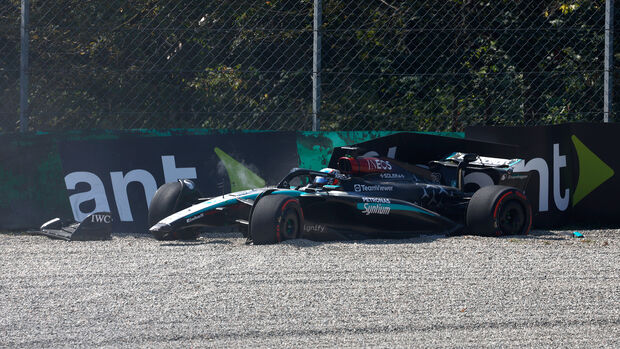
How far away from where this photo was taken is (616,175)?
8789 millimetres

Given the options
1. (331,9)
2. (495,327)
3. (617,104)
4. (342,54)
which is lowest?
(495,327)

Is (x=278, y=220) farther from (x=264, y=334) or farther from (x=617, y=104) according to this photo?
(x=617, y=104)

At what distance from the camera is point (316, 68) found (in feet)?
27.5

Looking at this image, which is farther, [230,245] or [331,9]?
[331,9]

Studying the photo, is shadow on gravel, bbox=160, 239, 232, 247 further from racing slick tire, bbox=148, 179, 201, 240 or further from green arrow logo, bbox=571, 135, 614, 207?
green arrow logo, bbox=571, 135, 614, 207

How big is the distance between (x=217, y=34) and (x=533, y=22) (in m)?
4.35

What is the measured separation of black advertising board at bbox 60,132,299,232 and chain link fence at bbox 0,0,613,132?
0.63 m

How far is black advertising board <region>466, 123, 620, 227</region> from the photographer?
862 cm

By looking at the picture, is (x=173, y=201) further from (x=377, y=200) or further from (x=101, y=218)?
(x=377, y=200)

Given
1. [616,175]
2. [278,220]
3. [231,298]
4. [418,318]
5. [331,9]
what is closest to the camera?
[418,318]

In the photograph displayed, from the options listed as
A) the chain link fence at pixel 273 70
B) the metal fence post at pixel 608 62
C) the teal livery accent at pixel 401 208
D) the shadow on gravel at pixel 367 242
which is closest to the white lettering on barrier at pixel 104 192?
the chain link fence at pixel 273 70

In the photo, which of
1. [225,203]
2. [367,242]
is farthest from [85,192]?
[367,242]

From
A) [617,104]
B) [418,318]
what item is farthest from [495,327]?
[617,104]

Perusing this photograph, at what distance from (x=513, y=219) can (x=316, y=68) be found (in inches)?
103
